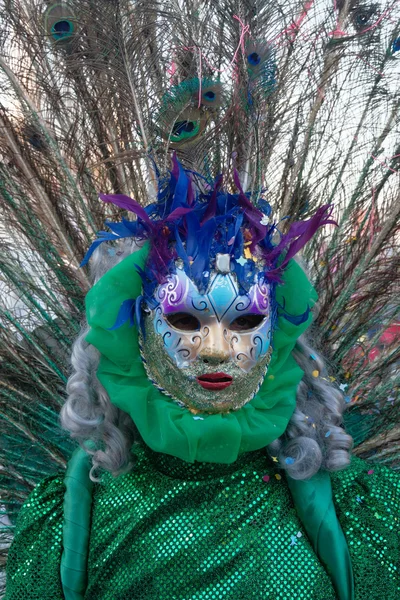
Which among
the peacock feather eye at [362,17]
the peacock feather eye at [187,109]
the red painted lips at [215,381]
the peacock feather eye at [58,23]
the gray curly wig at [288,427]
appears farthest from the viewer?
the peacock feather eye at [362,17]

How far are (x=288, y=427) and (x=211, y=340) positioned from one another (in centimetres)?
37

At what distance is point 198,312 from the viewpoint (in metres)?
1.66

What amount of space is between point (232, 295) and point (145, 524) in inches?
25.2

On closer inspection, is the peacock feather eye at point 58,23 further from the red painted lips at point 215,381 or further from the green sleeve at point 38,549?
the green sleeve at point 38,549

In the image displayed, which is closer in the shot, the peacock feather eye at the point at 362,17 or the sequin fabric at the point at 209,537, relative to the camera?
the sequin fabric at the point at 209,537

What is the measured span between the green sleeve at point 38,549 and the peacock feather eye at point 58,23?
1.33 metres

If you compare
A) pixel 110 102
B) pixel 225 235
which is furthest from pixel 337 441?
pixel 110 102

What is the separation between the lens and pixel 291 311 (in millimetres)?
1840

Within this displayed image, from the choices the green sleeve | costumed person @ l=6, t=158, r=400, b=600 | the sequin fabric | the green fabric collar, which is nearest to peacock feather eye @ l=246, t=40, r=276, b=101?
costumed person @ l=6, t=158, r=400, b=600

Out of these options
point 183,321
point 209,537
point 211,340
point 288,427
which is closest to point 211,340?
point 211,340

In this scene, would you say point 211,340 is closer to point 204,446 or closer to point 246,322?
point 246,322

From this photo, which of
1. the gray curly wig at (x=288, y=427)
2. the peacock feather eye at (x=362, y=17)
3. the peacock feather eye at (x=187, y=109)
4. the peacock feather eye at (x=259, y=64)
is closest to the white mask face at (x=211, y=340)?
the gray curly wig at (x=288, y=427)

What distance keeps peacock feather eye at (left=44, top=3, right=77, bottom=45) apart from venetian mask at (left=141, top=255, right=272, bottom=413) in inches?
34.6

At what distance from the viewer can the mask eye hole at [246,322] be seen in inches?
67.2
